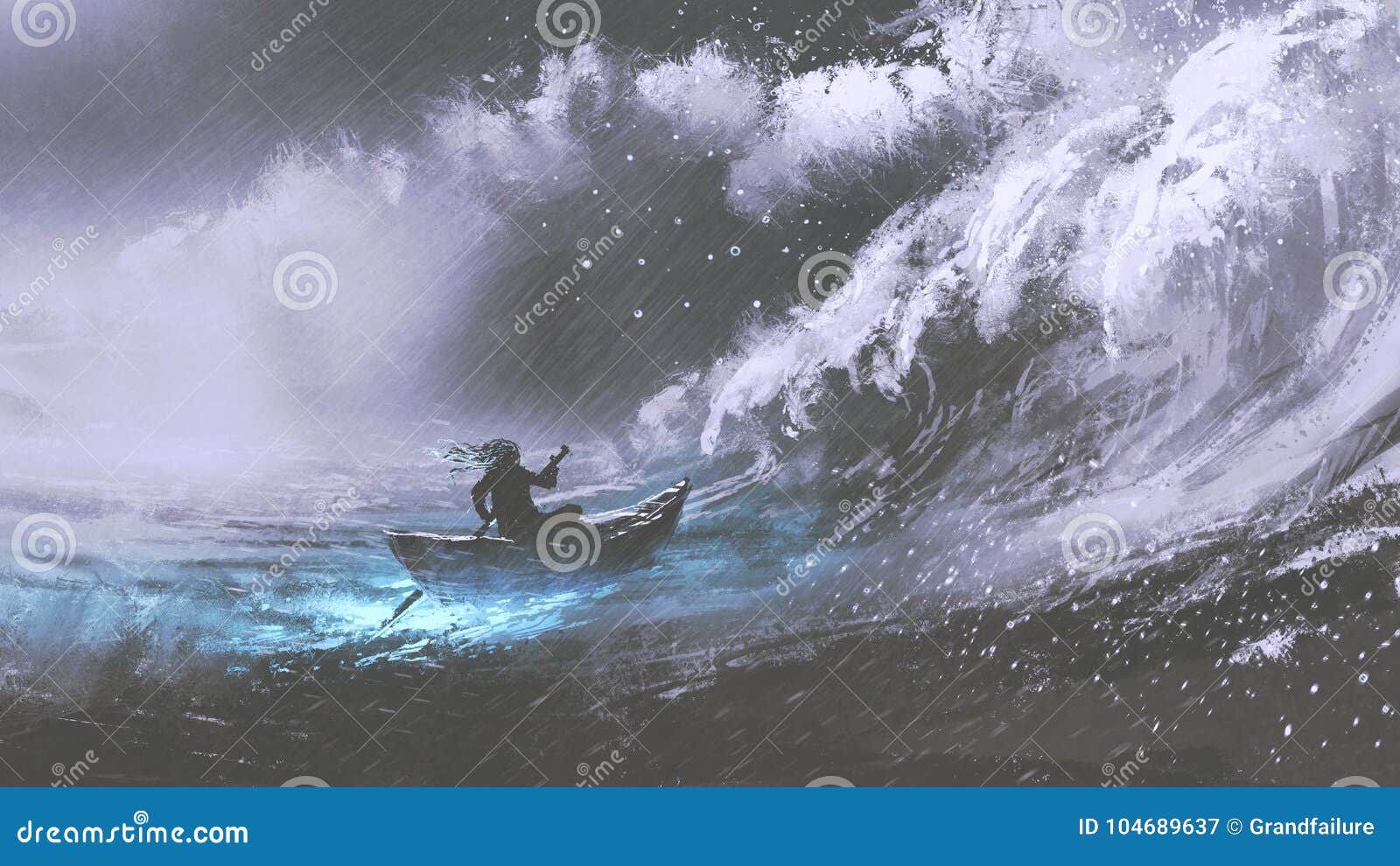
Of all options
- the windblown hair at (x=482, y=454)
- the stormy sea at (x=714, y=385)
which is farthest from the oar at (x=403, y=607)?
the windblown hair at (x=482, y=454)

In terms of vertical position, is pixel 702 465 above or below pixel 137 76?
below

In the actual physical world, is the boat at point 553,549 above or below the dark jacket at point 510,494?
below

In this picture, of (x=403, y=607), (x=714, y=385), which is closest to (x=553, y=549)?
(x=403, y=607)

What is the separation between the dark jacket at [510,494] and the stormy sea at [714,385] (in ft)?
0.17

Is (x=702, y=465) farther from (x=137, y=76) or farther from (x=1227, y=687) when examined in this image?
(x=137, y=76)

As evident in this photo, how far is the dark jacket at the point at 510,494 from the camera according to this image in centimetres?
355

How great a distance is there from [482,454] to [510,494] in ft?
0.62

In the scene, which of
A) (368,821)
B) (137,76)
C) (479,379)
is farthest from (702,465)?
(137,76)

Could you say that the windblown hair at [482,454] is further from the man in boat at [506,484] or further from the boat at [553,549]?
the boat at [553,549]

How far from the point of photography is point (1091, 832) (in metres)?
3.60

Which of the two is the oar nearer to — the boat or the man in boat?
the boat

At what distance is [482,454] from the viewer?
3541 millimetres

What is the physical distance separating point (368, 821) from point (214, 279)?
7.11 ft

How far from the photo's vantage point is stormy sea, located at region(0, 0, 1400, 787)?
354 centimetres
